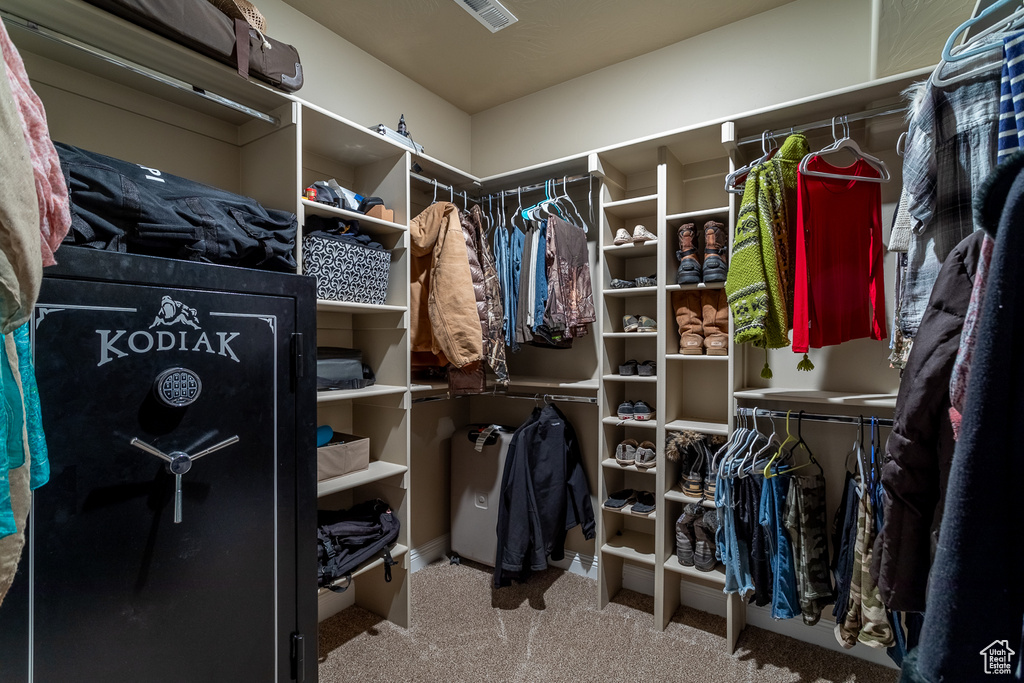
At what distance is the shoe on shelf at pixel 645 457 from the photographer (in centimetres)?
234

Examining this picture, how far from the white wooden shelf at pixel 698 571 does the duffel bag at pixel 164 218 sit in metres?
2.06

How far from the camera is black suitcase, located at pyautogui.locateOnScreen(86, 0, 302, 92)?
4.58 ft

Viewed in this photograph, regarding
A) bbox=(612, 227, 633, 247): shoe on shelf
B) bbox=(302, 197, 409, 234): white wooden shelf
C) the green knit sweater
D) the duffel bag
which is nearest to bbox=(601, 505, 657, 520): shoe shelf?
the green knit sweater

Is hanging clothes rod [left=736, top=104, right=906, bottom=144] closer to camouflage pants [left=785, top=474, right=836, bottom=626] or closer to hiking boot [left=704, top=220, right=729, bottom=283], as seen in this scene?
hiking boot [left=704, top=220, right=729, bottom=283]

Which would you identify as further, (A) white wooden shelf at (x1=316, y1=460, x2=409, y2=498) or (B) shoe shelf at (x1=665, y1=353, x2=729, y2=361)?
(B) shoe shelf at (x1=665, y1=353, x2=729, y2=361)

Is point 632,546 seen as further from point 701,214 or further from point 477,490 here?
point 701,214

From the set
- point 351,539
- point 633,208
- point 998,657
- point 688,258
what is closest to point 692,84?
point 633,208

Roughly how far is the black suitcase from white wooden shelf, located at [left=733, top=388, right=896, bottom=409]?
2185 millimetres

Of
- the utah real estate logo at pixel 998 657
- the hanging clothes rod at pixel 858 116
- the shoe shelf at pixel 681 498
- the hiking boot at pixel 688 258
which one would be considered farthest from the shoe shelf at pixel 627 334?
the utah real estate logo at pixel 998 657

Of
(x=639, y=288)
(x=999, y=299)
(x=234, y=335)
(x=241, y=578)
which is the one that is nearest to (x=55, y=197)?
(x=234, y=335)

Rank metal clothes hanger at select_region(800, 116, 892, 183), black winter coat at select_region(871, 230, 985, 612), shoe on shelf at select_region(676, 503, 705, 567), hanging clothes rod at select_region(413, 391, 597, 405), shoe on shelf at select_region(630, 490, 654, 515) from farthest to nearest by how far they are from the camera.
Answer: hanging clothes rod at select_region(413, 391, 597, 405), shoe on shelf at select_region(630, 490, 654, 515), shoe on shelf at select_region(676, 503, 705, 567), metal clothes hanger at select_region(800, 116, 892, 183), black winter coat at select_region(871, 230, 985, 612)

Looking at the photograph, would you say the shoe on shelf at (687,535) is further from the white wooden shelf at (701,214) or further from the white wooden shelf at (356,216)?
the white wooden shelf at (356,216)

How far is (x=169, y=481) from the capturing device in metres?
1.26

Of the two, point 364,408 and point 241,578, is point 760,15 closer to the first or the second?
point 364,408
